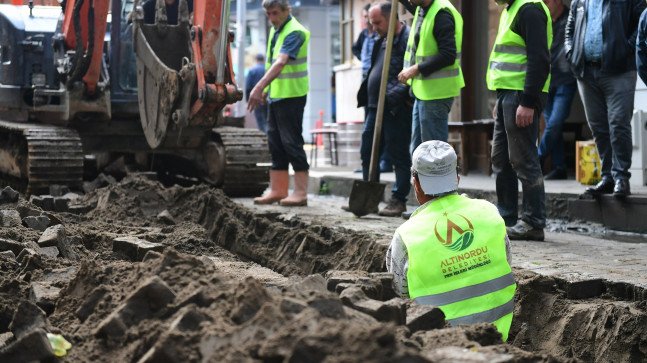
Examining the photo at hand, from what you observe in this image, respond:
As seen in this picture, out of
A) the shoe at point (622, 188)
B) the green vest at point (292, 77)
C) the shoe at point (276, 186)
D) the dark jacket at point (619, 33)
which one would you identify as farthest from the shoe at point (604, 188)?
the shoe at point (276, 186)

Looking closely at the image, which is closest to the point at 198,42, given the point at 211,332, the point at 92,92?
the point at 92,92

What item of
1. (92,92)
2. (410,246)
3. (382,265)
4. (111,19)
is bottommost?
(382,265)

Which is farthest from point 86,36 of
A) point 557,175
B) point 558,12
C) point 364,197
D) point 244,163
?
point 557,175

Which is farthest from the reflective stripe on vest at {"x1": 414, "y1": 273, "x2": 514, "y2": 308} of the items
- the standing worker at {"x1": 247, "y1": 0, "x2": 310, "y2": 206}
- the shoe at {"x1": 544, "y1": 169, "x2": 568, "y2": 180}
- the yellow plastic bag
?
the shoe at {"x1": 544, "y1": 169, "x2": 568, "y2": 180}

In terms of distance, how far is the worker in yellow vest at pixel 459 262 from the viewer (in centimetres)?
408

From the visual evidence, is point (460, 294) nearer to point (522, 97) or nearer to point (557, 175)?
point (522, 97)

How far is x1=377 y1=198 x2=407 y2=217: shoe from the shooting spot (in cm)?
902

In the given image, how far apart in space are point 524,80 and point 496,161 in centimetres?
72

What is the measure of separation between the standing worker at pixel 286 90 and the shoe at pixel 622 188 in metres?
3.37

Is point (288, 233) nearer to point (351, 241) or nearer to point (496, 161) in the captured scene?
point (351, 241)

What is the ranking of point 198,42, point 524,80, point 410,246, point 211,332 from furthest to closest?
point 198,42 < point 524,80 < point 410,246 < point 211,332

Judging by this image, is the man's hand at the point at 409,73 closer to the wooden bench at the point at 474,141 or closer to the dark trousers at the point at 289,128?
the dark trousers at the point at 289,128

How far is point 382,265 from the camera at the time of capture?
6352 millimetres

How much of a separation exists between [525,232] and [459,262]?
3303mm
